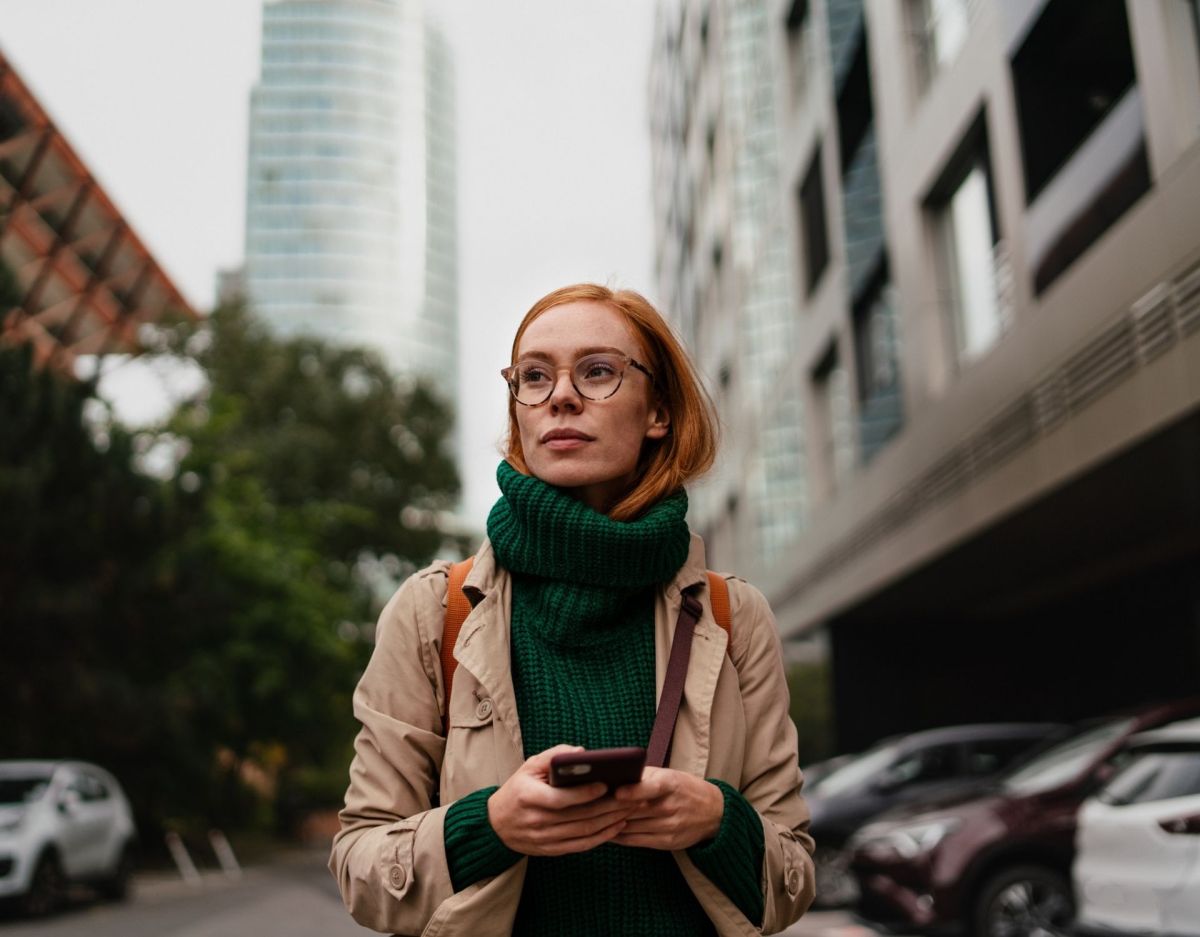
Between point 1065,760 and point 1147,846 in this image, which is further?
point 1065,760

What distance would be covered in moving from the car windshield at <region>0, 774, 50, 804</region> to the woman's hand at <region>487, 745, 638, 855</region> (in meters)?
13.4

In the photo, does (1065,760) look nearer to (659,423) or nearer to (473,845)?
(659,423)

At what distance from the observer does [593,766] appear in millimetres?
1507

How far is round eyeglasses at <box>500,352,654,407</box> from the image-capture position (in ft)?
6.35

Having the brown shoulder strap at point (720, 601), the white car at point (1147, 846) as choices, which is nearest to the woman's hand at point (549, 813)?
the brown shoulder strap at point (720, 601)

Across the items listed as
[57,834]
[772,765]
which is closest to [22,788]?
[57,834]

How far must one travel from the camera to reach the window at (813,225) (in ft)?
75.3

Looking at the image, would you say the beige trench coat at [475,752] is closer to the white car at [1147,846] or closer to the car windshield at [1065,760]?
the white car at [1147,846]

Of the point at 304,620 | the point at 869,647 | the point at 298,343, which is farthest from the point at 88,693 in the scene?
the point at 298,343

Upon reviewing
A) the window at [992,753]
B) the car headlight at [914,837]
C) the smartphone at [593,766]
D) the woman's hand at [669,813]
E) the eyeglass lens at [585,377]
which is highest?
the eyeglass lens at [585,377]

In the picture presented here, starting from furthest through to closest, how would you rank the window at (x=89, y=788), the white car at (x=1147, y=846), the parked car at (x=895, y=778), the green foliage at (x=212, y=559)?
the green foliage at (x=212, y=559), the window at (x=89, y=788), the parked car at (x=895, y=778), the white car at (x=1147, y=846)

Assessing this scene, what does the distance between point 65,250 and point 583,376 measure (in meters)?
27.9

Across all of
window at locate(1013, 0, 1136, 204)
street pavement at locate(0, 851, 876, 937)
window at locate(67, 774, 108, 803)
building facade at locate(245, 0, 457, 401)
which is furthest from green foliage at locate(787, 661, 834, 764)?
building facade at locate(245, 0, 457, 401)

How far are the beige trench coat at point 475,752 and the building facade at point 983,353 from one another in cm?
53
